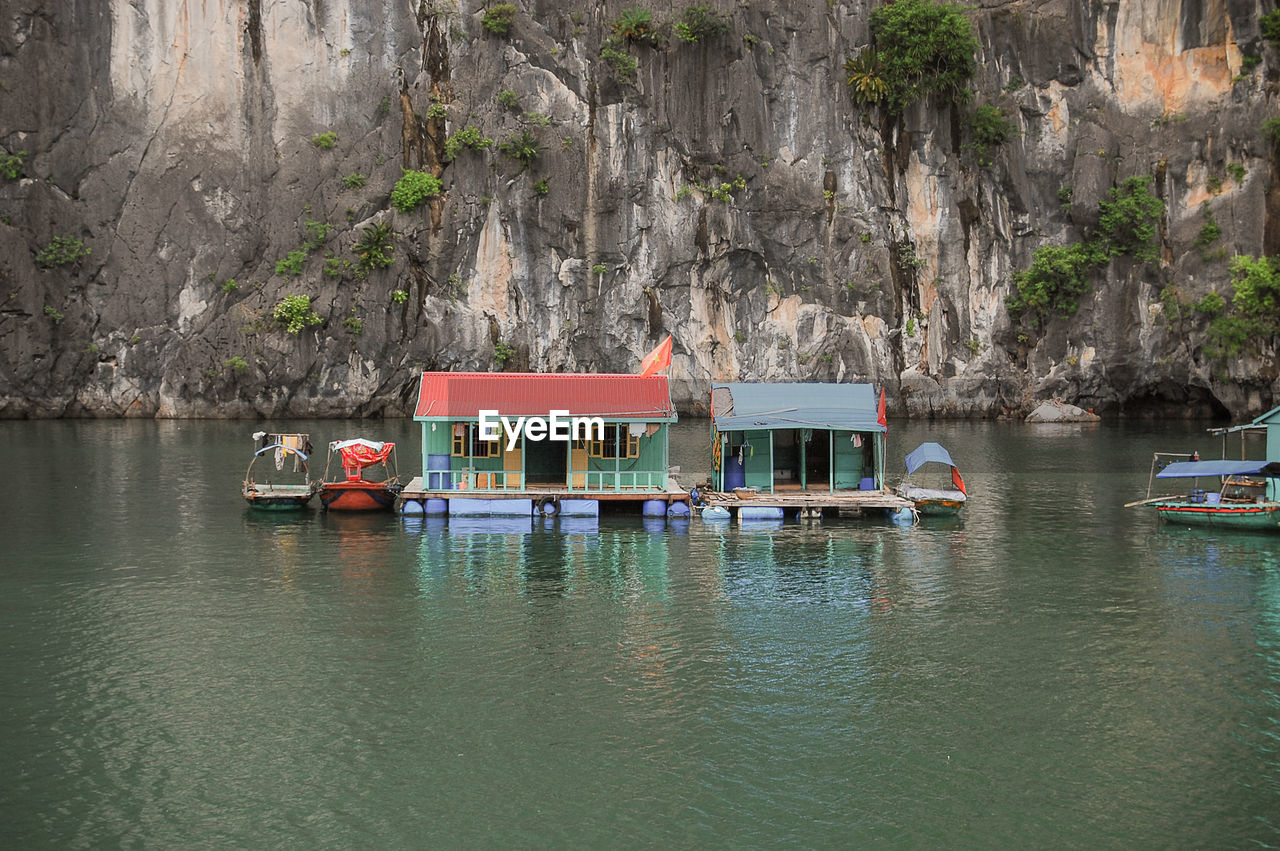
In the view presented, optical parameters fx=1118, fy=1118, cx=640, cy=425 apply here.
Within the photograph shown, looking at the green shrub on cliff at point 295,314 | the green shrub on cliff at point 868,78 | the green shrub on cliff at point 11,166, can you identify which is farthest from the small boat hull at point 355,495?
the green shrub on cliff at point 868,78

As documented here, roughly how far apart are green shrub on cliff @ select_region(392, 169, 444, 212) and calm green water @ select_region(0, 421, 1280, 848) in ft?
152

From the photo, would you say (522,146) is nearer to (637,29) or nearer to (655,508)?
(637,29)

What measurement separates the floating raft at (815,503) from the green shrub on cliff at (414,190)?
152ft

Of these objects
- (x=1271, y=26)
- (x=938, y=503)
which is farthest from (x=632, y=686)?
(x=1271, y=26)

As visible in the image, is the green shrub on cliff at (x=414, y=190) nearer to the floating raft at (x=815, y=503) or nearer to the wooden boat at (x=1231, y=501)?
the floating raft at (x=815, y=503)

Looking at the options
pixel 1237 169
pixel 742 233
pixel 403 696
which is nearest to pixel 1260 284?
pixel 1237 169

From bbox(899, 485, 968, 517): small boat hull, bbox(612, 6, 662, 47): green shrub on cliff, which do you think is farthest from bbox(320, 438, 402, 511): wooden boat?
bbox(612, 6, 662, 47): green shrub on cliff

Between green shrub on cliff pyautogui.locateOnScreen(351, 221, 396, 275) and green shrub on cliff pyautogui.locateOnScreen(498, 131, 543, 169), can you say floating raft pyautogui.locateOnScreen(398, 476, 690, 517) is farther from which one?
green shrub on cliff pyautogui.locateOnScreen(498, 131, 543, 169)

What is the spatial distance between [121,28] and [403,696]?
75.8m

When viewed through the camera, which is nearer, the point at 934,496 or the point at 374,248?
the point at 934,496

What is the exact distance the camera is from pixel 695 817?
1488 cm

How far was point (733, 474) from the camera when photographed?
1554 inches

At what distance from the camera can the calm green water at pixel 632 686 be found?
589 inches

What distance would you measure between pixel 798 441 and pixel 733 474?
2.65 meters
